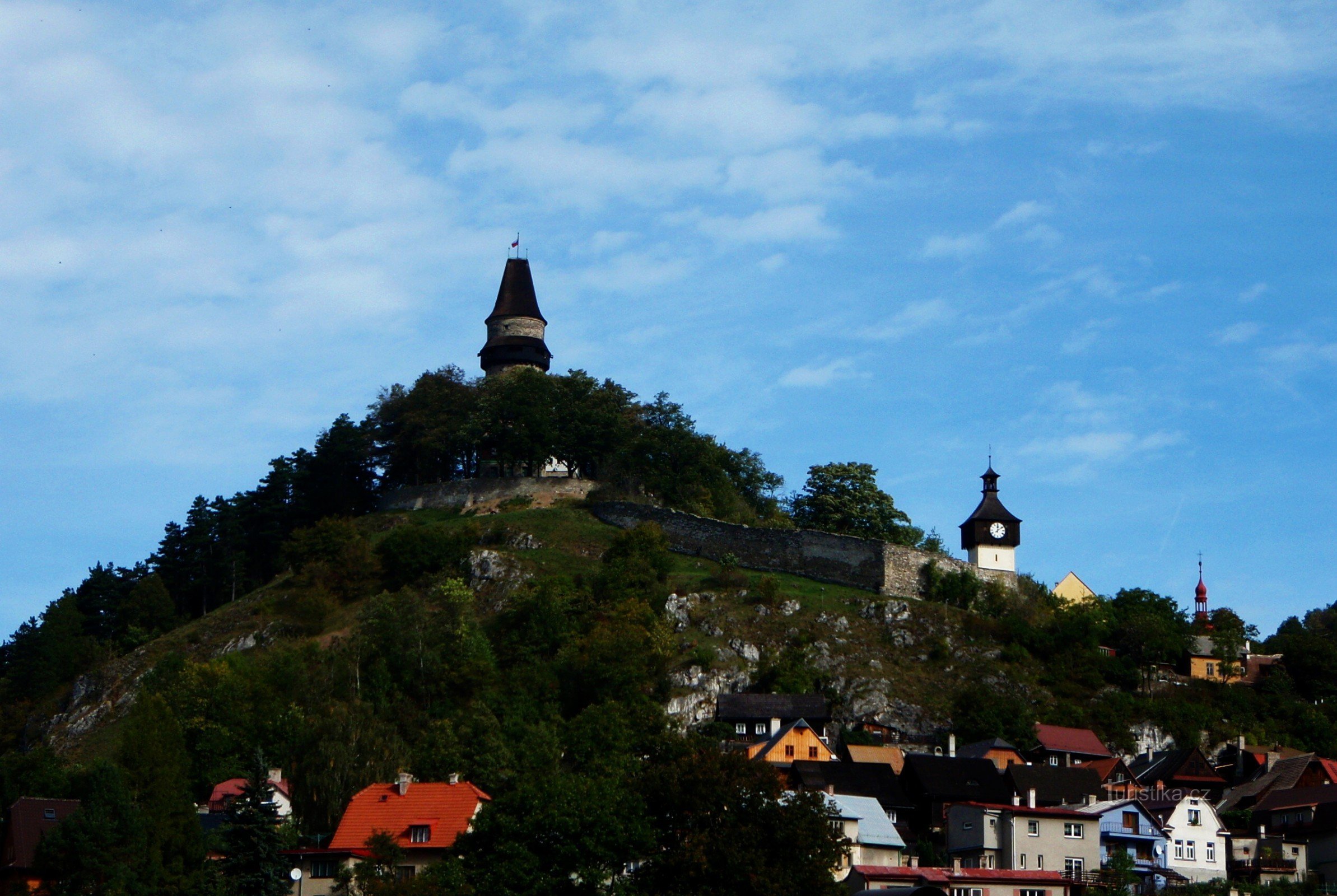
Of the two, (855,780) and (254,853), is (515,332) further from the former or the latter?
(254,853)

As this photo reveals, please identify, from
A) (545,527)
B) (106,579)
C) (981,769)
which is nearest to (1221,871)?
(981,769)

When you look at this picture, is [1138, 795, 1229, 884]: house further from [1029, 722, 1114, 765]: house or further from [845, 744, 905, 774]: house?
[845, 744, 905, 774]: house

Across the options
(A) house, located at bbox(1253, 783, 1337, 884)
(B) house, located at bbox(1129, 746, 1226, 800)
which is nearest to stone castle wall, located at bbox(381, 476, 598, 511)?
(B) house, located at bbox(1129, 746, 1226, 800)

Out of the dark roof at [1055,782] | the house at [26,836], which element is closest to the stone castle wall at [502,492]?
the dark roof at [1055,782]

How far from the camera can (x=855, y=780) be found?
68.9m

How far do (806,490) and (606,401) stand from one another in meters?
13.4

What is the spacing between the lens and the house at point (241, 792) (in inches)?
2562

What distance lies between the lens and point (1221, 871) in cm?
6762

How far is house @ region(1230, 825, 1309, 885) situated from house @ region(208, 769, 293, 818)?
35509 mm

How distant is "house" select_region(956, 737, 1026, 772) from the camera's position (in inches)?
2921

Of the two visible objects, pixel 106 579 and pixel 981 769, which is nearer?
pixel 981 769

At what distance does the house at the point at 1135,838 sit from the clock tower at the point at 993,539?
2639cm

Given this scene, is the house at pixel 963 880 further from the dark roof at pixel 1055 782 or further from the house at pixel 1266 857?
the house at pixel 1266 857

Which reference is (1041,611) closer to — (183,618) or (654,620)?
(654,620)
